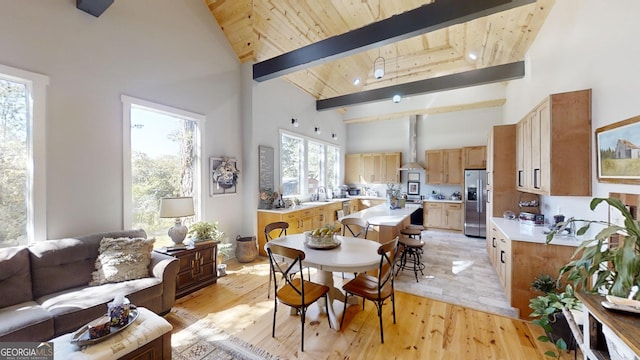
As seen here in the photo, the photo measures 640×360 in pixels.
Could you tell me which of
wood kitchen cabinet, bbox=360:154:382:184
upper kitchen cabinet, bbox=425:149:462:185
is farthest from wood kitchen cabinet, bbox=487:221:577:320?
wood kitchen cabinet, bbox=360:154:382:184

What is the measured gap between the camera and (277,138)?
17.9 ft

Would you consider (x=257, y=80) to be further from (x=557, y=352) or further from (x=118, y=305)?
(x=557, y=352)

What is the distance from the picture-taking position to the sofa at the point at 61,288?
74.5 inches

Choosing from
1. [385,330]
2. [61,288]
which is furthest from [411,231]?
[61,288]

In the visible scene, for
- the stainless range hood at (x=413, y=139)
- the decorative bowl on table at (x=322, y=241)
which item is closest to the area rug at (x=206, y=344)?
the decorative bowl on table at (x=322, y=241)

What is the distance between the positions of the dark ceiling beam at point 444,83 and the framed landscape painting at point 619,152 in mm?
2907

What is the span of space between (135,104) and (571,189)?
5.16 m

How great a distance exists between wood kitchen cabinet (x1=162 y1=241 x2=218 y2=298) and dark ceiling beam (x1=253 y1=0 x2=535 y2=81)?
318cm

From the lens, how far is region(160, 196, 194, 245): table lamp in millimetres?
3047

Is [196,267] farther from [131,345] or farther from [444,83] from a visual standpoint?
[444,83]

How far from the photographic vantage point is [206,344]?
2.26 meters

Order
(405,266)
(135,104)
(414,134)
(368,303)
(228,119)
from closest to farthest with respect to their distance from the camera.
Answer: (368,303) → (135,104) → (405,266) → (228,119) → (414,134)

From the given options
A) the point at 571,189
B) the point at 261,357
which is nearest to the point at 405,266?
the point at 571,189

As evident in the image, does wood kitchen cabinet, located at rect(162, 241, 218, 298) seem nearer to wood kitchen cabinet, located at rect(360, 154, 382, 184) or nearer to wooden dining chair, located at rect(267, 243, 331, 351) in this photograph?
wooden dining chair, located at rect(267, 243, 331, 351)
